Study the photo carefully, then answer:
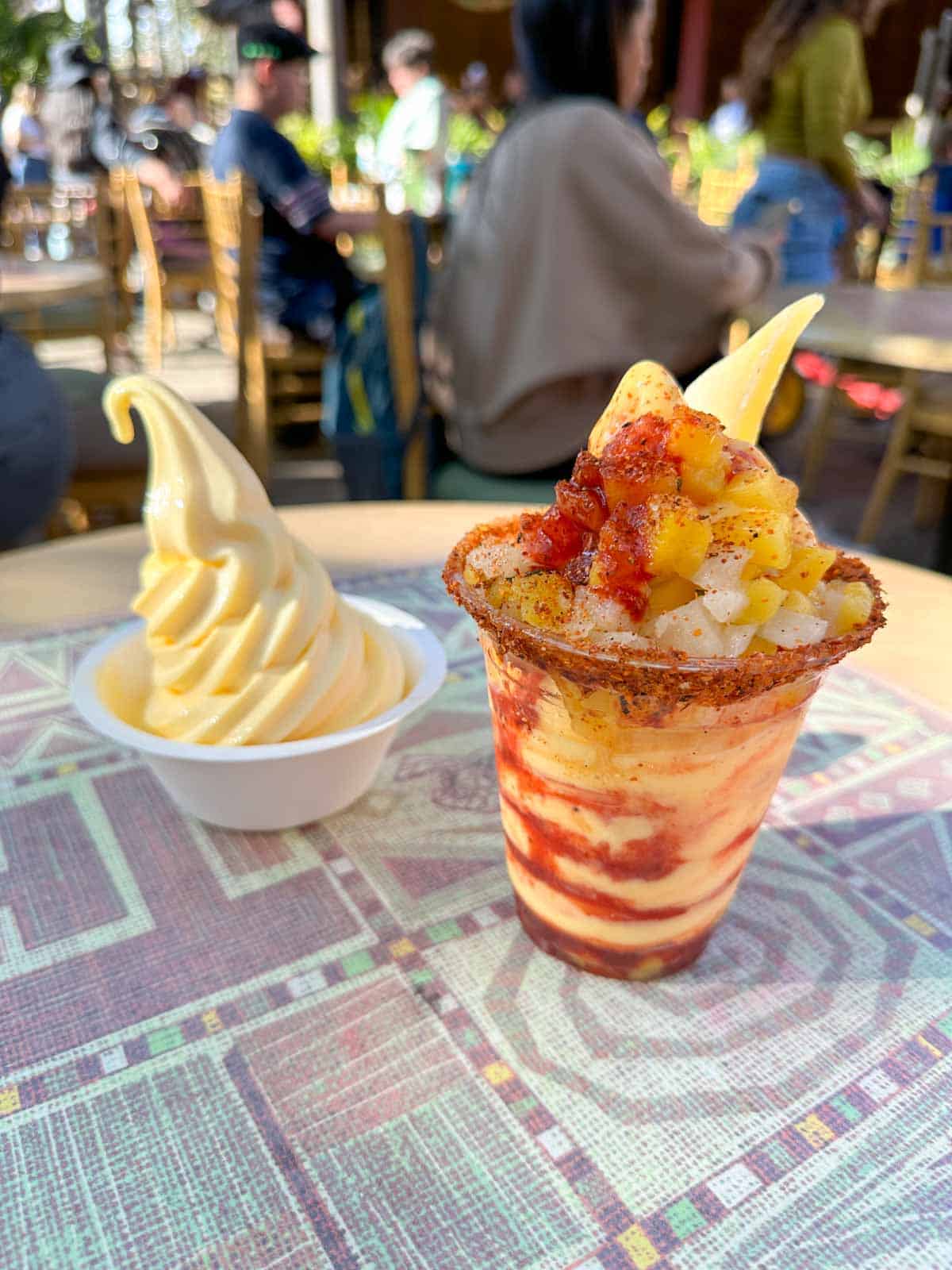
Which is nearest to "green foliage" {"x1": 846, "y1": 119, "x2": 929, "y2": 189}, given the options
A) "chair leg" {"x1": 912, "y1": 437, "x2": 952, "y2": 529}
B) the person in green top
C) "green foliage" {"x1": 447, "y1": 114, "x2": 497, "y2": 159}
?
"green foliage" {"x1": 447, "y1": 114, "x2": 497, "y2": 159}

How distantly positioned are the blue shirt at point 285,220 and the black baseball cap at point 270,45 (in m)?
0.37

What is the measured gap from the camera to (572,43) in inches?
91.8

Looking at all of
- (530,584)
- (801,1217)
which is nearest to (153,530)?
(530,584)

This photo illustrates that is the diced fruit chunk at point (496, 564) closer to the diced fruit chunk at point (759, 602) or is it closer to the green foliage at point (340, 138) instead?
the diced fruit chunk at point (759, 602)

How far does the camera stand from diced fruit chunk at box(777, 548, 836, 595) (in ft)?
2.00

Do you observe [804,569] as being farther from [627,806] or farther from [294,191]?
[294,191]

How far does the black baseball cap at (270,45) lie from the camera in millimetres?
4773

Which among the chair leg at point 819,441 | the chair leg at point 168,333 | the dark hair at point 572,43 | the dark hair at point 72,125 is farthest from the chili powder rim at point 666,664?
the dark hair at point 72,125

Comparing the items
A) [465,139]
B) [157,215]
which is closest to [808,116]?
[157,215]

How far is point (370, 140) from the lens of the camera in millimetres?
8484

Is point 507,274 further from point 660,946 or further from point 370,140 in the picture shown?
point 370,140

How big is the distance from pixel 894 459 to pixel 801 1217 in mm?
3784

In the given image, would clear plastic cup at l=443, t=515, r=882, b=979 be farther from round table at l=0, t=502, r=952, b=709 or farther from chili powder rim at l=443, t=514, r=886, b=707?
round table at l=0, t=502, r=952, b=709

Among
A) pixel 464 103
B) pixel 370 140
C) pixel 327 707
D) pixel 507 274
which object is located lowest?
pixel 327 707
